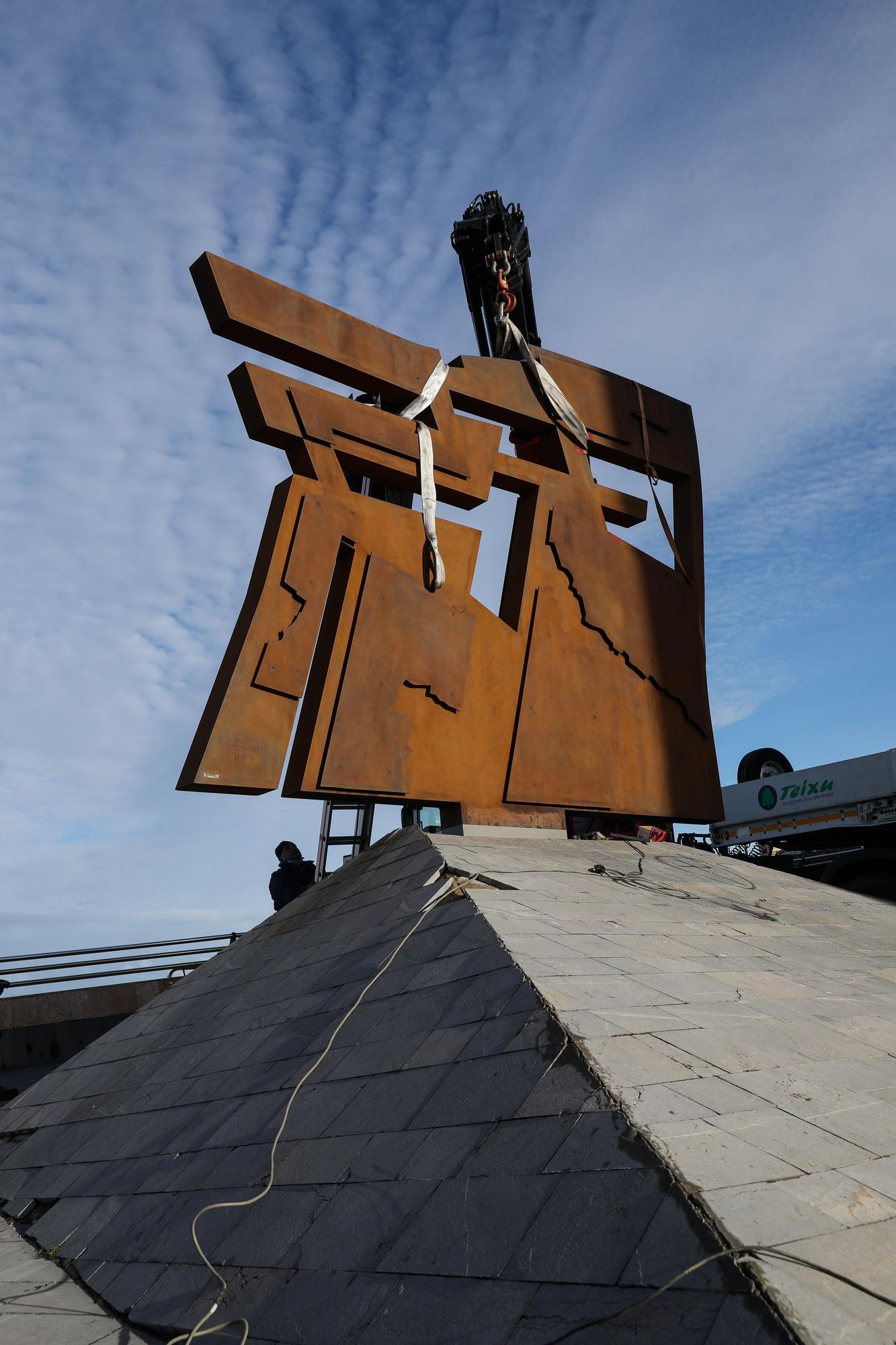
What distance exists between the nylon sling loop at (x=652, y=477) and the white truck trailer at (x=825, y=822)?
2930 millimetres

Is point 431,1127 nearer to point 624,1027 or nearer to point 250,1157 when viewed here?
point 624,1027

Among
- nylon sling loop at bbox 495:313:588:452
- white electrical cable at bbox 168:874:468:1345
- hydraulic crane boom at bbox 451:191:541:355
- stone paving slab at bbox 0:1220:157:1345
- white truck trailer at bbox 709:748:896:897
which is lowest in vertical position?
stone paving slab at bbox 0:1220:157:1345

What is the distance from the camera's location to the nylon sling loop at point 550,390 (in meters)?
8.60

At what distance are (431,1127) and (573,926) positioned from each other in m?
1.56

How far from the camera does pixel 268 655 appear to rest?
21.1ft

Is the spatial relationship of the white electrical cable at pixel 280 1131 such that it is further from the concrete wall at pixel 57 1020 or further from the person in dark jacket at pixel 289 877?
the concrete wall at pixel 57 1020

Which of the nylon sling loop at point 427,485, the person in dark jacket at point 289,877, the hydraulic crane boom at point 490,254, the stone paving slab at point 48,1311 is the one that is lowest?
the stone paving slab at point 48,1311

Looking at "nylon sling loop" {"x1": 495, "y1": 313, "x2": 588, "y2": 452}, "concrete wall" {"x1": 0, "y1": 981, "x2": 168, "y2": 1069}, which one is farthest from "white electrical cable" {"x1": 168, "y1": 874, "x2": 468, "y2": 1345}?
"concrete wall" {"x1": 0, "y1": 981, "x2": 168, "y2": 1069}

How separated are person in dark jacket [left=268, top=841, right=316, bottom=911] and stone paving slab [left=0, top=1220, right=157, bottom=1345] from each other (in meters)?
4.15

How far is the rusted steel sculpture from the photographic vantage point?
6539 millimetres

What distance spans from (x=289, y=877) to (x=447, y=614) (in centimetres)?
279

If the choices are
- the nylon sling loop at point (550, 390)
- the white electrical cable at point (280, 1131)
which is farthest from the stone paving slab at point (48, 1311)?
the nylon sling loop at point (550, 390)

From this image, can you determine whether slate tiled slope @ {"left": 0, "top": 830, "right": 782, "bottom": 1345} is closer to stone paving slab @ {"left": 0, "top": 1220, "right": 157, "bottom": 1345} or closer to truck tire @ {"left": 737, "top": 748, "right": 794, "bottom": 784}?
stone paving slab @ {"left": 0, "top": 1220, "right": 157, "bottom": 1345}

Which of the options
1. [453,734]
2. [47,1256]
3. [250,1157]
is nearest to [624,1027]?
[250,1157]
